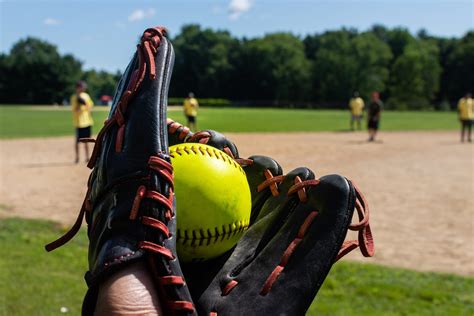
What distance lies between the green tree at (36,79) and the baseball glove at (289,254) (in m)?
82.9

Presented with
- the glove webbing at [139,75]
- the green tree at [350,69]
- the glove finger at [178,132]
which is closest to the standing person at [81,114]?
the glove finger at [178,132]

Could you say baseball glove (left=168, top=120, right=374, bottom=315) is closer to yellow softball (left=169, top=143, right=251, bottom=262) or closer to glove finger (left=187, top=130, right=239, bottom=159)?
yellow softball (left=169, top=143, right=251, bottom=262)

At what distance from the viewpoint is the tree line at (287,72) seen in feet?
261

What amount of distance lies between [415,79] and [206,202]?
273 ft

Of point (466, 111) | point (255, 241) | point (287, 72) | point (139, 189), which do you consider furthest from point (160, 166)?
point (287, 72)

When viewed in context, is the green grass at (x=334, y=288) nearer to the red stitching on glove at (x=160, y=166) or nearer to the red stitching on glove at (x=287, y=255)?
the red stitching on glove at (x=287, y=255)

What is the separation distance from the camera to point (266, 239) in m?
1.84

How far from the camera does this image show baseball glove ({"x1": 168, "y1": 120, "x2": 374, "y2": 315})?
1563 mm

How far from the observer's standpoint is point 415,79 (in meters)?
79.5

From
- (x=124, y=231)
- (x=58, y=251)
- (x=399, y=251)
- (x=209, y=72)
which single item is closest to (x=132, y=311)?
(x=124, y=231)

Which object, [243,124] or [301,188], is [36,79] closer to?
[243,124]

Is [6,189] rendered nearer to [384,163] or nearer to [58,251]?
[58,251]

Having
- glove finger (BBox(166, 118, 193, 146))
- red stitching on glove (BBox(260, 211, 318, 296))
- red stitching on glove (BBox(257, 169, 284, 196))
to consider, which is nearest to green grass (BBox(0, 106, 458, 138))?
glove finger (BBox(166, 118, 193, 146))

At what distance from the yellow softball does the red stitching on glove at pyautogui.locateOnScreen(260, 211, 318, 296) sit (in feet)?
0.83
